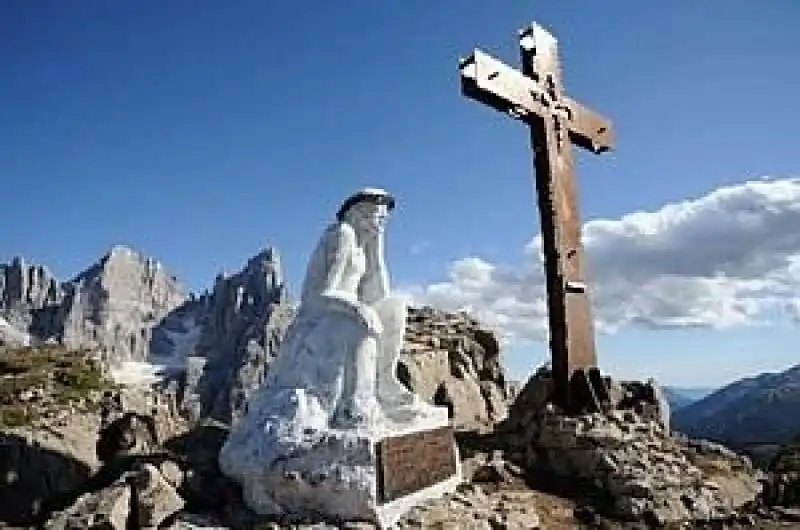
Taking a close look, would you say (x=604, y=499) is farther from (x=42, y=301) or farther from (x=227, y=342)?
(x=42, y=301)

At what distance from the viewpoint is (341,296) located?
28.3 ft

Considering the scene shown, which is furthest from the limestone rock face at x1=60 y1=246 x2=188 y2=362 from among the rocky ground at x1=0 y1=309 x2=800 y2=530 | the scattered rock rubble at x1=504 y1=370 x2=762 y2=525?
the scattered rock rubble at x1=504 y1=370 x2=762 y2=525

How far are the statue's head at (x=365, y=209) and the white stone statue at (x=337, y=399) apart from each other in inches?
0.4

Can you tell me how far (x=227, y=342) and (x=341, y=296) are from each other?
8885cm

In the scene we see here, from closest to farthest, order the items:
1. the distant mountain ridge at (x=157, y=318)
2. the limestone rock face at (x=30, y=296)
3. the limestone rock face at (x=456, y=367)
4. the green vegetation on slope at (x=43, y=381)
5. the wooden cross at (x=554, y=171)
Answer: the wooden cross at (x=554, y=171) → the green vegetation on slope at (x=43, y=381) → the limestone rock face at (x=456, y=367) → the distant mountain ridge at (x=157, y=318) → the limestone rock face at (x=30, y=296)

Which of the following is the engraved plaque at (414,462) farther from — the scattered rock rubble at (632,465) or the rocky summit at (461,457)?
the scattered rock rubble at (632,465)

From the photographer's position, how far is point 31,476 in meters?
10.5

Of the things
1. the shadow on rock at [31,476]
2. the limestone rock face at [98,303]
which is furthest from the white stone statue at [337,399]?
the limestone rock face at [98,303]

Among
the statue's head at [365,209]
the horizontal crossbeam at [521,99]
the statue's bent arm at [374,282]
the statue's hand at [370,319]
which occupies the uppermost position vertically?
the horizontal crossbeam at [521,99]

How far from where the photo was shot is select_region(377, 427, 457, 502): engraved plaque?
804cm

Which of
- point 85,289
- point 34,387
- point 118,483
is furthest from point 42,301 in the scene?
point 118,483

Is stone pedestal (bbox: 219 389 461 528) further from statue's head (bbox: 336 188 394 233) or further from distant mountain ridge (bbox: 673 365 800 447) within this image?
distant mountain ridge (bbox: 673 365 800 447)

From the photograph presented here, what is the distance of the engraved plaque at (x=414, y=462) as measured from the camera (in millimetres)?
8039

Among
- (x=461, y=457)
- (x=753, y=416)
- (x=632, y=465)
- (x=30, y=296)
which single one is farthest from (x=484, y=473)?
(x=30, y=296)
